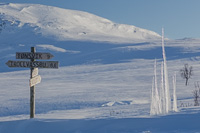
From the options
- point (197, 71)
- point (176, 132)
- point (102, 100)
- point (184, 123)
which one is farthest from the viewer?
point (197, 71)

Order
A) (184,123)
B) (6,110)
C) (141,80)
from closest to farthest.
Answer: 1. (184,123)
2. (6,110)
3. (141,80)

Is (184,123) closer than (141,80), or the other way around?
(184,123)

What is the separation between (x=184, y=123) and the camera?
604 centimetres

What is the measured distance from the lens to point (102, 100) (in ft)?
89.1

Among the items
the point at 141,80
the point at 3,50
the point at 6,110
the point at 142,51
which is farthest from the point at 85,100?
the point at 3,50

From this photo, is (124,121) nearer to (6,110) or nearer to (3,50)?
(6,110)

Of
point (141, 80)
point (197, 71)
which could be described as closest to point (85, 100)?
point (141, 80)

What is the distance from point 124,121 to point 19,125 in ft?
6.24

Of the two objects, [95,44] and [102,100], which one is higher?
[95,44]

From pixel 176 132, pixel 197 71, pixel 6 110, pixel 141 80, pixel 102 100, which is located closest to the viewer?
pixel 176 132

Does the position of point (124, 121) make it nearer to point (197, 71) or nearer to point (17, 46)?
point (197, 71)

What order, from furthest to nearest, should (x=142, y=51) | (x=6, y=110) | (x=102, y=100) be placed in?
(x=142, y=51)
(x=102, y=100)
(x=6, y=110)

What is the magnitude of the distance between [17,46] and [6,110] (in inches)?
4574

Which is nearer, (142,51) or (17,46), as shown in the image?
(142,51)
